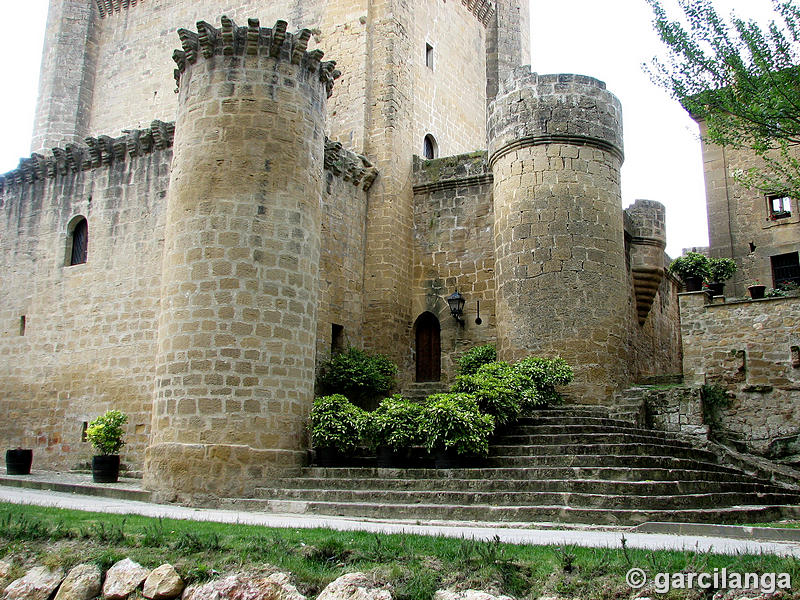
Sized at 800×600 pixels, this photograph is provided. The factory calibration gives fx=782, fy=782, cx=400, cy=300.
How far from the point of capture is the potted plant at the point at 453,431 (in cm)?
1183

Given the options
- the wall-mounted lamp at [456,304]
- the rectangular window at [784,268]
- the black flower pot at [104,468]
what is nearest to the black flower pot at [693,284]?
the wall-mounted lamp at [456,304]

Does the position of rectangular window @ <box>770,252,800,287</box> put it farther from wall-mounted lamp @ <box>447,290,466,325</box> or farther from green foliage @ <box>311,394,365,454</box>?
green foliage @ <box>311,394,365,454</box>

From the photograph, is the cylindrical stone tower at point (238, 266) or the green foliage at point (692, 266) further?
the green foliage at point (692, 266)

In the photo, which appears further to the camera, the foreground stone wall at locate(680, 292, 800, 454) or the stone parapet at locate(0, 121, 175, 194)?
the stone parapet at locate(0, 121, 175, 194)

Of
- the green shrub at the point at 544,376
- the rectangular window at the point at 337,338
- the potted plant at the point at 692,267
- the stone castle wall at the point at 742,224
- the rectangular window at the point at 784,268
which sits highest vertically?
the stone castle wall at the point at 742,224

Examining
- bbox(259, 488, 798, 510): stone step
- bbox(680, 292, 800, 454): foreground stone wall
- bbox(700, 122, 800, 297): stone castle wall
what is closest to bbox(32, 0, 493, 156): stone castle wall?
bbox(700, 122, 800, 297): stone castle wall

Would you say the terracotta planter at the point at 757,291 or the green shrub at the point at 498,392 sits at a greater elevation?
the terracotta planter at the point at 757,291

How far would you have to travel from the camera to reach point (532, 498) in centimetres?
1012

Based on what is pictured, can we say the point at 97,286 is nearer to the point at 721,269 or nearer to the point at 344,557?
the point at 344,557

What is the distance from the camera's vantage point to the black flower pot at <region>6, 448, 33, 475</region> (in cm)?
1602

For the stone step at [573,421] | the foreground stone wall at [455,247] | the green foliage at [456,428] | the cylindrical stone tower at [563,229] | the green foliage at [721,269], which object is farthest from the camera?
the green foliage at [721,269]

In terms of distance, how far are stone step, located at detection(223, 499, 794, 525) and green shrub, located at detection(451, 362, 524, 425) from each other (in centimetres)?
314

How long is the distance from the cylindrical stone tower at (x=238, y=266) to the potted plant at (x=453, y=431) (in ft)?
8.30

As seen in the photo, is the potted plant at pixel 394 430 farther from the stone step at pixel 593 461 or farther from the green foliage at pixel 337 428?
the stone step at pixel 593 461
